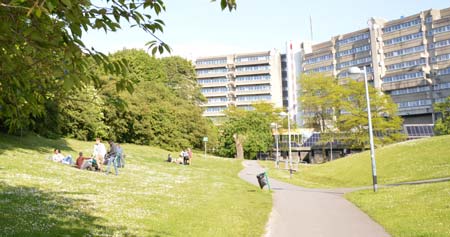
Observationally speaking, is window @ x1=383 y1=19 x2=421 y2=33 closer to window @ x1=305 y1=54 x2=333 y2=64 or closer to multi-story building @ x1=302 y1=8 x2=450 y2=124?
multi-story building @ x1=302 y1=8 x2=450 y2=124

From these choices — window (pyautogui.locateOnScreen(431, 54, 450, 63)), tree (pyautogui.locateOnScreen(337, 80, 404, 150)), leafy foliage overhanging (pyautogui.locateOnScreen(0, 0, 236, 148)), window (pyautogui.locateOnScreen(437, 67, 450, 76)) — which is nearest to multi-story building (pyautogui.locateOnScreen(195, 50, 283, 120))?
window (pyautogui.locateOnScreen(431, 54, 450, 63))

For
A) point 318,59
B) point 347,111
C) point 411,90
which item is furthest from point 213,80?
point 347,111

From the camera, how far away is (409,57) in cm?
10081

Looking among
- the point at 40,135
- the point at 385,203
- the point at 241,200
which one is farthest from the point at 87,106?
the point at 385,203

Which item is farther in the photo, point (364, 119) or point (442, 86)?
point (442, 86)

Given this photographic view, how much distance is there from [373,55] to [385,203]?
9844cm

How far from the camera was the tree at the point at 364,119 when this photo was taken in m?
61.8

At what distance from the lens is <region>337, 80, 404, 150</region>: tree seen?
61.8 meters

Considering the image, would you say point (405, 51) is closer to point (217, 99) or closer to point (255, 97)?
point (255, 97)

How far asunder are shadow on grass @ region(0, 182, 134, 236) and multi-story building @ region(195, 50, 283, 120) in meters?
122

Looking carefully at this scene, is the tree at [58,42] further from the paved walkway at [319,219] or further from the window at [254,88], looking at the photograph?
the window at [254,88]

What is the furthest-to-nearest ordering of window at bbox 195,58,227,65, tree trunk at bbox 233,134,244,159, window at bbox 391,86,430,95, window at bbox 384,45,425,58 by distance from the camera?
window at bbox 195,58,227,65, window at bbox 384,45,425,58, window at bbox 391,86,430,95, tree trunk at bbox 233,134,244,159

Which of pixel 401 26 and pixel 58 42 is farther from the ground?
pixel 401 26

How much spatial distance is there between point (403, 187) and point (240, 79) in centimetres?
11814
